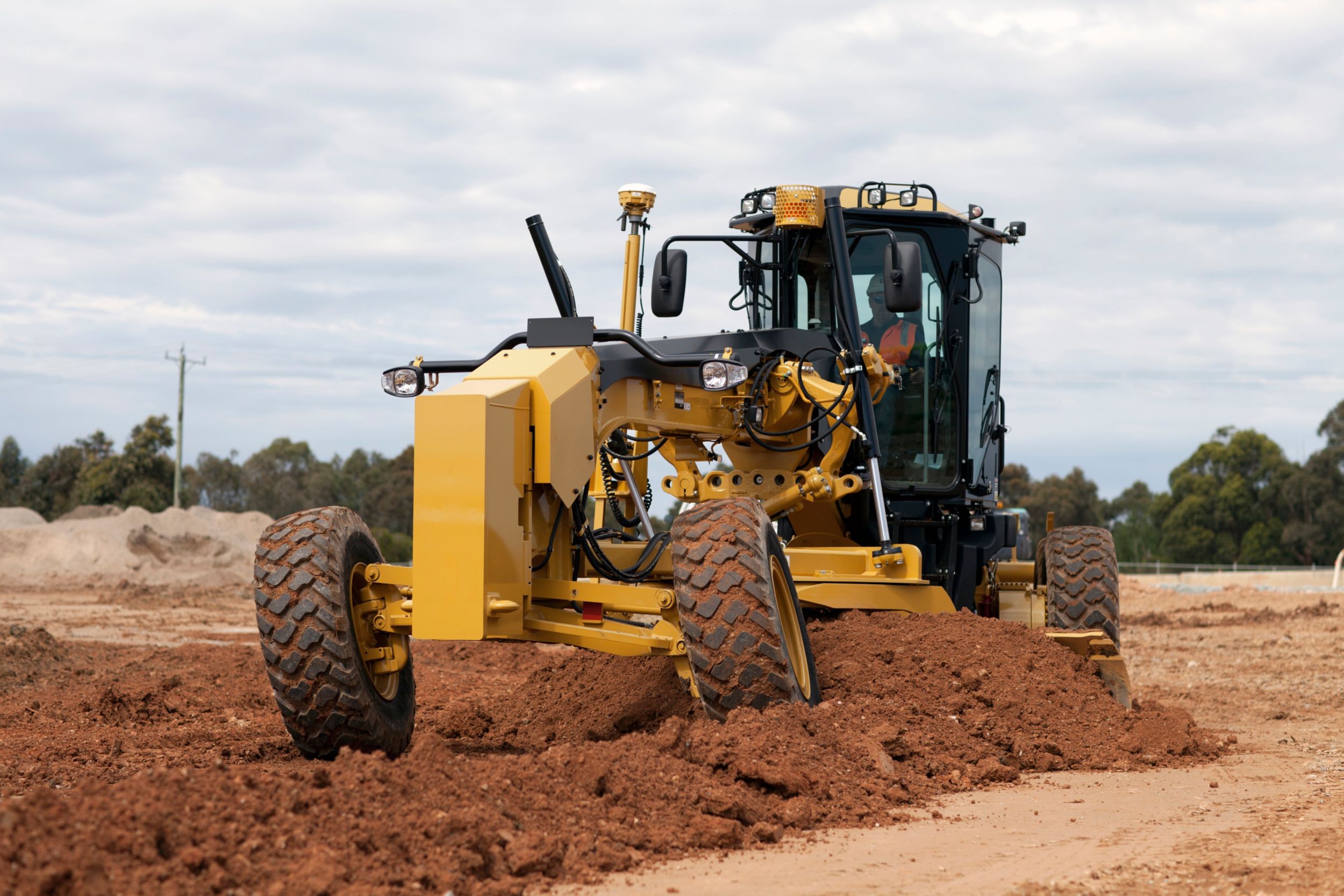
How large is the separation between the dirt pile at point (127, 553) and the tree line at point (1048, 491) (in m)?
11.6

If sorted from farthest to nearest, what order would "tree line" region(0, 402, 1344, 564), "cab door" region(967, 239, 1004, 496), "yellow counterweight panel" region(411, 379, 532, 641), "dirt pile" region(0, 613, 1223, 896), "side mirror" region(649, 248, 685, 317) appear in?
"tree line" region(0, 402, 1344, 564) → "cab door" region(967, 239, 1004, 496) → "side mirror" region(649, 248, 685, 317) → "yellow counterweight panel" region(411, 379, 532, 641) → "dirt pile" region(0, 613, 1223, 896)

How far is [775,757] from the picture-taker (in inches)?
240

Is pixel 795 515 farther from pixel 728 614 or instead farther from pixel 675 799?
pixel 675 799

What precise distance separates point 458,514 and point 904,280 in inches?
142

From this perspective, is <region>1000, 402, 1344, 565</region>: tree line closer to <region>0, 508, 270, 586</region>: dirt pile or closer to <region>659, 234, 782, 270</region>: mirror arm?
<region>0, 508, 270, 586</region>: dirt pile

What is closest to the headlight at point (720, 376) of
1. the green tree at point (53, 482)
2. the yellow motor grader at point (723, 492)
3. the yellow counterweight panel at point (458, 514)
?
the yellow motor grader at point (723, 492)

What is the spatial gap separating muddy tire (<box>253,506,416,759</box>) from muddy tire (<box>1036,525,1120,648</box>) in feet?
18.3

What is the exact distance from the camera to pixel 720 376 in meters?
7.34

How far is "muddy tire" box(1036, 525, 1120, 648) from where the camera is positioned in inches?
403

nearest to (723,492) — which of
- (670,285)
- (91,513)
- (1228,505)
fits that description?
(670,285)

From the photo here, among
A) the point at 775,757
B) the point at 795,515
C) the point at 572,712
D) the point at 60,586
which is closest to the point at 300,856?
the point at 775,757

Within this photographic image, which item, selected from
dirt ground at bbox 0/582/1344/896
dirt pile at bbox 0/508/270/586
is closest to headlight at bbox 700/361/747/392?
dirt ground at bbox 0/582/1344/896

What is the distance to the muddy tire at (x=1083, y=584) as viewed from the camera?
1023 centimetres

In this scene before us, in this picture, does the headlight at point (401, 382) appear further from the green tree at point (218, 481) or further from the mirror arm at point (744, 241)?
the green tree at point (218, 481)
